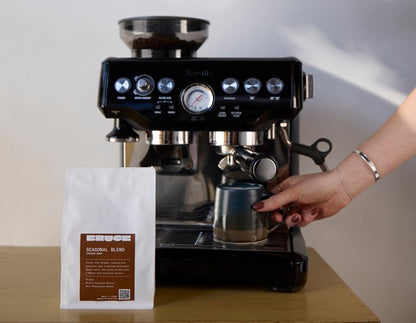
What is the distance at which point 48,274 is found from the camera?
120 centimetres

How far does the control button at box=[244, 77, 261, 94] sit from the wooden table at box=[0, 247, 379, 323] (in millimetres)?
318

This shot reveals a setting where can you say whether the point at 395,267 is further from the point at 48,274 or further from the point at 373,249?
the point at 48,274

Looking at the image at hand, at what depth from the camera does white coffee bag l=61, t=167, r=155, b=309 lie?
3.28 feet

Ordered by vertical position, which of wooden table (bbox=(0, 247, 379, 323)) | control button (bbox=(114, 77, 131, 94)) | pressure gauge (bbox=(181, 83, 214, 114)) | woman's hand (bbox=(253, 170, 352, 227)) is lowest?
wooden table (bbox=(0, 247, 379, 323))

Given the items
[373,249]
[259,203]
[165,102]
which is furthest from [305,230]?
[165,102]

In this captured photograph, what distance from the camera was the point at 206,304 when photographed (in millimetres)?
1020

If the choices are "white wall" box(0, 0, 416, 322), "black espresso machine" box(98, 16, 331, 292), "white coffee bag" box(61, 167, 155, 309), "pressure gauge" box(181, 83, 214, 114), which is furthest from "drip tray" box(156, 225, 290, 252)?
"white wall" box(0, 0, 416, 322)

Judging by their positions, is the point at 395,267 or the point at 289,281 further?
the point at 395,267

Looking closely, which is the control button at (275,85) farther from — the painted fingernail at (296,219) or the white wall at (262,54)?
the white wall at (262,54)

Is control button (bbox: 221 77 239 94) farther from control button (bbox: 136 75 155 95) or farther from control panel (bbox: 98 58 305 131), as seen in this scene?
control button (bbox: 136 75 155 95)

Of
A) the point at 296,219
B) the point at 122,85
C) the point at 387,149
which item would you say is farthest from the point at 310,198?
the point at 122,85

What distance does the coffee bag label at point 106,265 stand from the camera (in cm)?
100

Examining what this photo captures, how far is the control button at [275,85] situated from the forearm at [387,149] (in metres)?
0.20

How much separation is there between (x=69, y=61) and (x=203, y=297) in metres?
0.70
